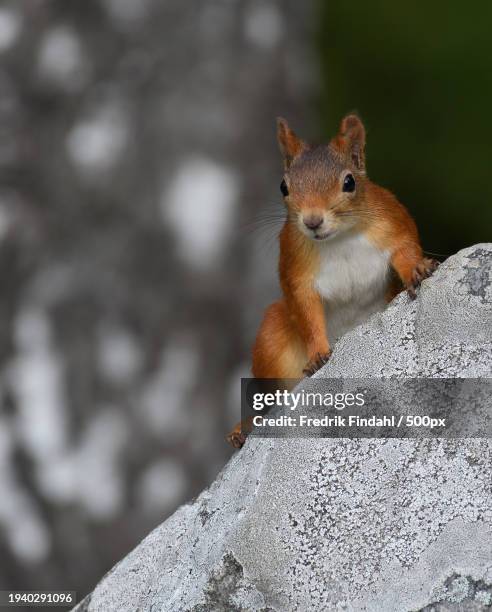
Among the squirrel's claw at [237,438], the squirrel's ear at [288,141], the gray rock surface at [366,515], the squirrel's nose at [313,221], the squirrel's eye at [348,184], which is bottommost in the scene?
the squirrel's claw at [237,438]

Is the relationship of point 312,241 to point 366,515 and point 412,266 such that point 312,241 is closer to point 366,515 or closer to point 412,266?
point 412,266

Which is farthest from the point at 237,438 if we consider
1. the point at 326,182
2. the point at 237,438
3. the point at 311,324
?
the point at 326,182

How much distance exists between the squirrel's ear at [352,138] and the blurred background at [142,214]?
922 millimetres

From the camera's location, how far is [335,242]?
1927 millimetres

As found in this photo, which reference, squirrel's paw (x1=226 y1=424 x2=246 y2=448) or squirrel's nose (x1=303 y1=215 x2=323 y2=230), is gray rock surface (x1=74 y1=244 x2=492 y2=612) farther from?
squirrel's paw (x1=226 y1=424 x2=246 y2=448)

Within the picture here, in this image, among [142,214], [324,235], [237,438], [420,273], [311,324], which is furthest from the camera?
[142,214]

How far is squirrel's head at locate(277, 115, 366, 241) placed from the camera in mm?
1811

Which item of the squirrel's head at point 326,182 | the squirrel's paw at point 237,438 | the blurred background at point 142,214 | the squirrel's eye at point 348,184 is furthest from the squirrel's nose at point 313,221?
the blurred background at point 142,214

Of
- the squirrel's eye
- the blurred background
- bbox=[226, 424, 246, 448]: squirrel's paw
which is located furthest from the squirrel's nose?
the blurred background

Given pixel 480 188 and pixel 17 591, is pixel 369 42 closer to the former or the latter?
pixel 480 188

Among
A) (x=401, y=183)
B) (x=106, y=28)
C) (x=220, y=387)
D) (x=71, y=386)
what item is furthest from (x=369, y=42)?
(x=71, y=386)

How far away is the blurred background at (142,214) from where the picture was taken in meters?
2.93

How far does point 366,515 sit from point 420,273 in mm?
438

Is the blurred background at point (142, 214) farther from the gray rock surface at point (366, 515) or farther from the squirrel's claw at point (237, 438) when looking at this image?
the gray rock surface at point (366, 515)
